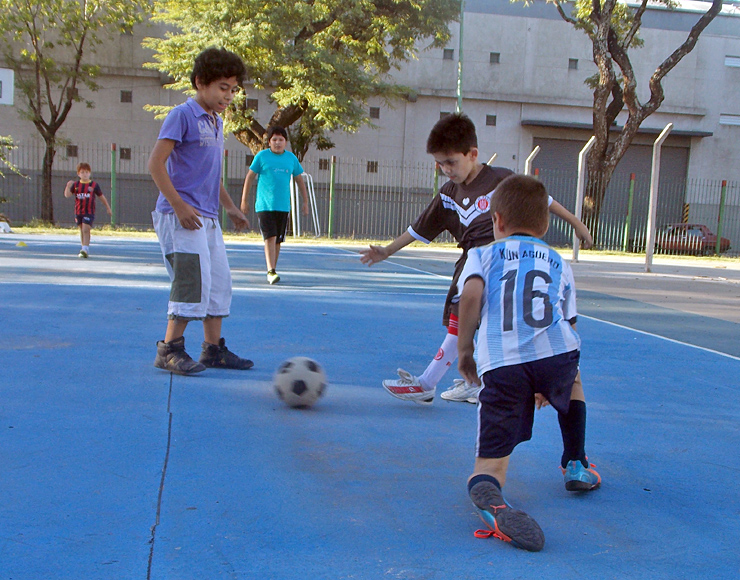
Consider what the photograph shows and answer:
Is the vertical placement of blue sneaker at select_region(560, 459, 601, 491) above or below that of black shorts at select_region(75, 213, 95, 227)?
below

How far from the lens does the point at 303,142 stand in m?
29.0

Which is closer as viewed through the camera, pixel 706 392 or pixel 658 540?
pixel 658 540

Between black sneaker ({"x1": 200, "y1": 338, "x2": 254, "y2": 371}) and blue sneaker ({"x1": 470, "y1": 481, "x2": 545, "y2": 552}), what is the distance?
2.48 m

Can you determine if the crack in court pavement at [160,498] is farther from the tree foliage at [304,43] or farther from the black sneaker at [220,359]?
the tree foliage at [304,43]

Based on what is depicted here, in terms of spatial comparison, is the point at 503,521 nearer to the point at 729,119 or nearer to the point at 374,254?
the point at 374,254

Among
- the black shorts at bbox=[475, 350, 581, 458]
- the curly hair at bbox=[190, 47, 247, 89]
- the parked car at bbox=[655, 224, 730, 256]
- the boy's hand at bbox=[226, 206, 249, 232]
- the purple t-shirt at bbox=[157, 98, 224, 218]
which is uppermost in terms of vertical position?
the curly hair at bbox=[190, 47, 247, 89]

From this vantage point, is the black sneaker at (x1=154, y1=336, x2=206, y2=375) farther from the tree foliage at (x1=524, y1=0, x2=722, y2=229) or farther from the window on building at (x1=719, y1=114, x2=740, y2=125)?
the window on building at (x1=719, y1=114, x2=740, y2=125)

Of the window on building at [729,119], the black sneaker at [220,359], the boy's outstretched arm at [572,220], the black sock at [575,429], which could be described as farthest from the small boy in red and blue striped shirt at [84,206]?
the window on building at [729,119]

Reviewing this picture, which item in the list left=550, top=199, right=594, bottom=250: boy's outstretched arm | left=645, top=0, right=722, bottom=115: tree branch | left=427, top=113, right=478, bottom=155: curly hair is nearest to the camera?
left=550, top=199, right=594, bottom=250: boy's outstretched arm

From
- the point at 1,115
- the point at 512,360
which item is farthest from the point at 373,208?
the point at 512,360

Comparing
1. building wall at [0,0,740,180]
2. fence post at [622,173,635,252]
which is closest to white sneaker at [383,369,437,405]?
fence post at [622,173,635,252]

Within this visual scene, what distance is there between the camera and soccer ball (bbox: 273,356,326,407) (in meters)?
3.86

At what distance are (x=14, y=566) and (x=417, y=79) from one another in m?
33.8

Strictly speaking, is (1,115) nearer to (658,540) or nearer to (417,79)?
(417,79)
